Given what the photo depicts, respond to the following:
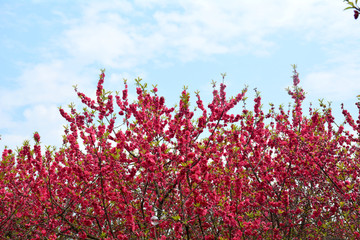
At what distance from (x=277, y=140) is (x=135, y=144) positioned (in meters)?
4.23

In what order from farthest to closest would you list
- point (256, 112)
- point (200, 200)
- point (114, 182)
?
point (256, 112)
point (114, 182)
point (200, 200)

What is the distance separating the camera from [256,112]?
7887mm

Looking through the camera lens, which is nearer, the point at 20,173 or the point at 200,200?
the point at 200,200

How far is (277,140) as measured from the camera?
852 cm

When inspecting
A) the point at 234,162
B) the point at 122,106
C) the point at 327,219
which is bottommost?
the point at 327,219

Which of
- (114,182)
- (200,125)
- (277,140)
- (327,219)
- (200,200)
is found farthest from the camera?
(277,140)

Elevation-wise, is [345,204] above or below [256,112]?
below

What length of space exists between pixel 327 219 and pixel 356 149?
2.62m

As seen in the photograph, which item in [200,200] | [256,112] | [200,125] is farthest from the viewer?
[256,112]

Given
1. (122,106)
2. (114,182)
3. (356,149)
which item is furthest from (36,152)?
(356,149)

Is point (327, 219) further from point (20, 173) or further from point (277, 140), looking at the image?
→ point (20, 173)

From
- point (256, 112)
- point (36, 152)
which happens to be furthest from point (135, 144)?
point (256, 112)

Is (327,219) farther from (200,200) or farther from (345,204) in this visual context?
(200,200)

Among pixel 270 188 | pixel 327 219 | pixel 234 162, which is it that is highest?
pixel 234 162
